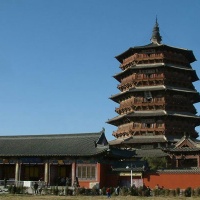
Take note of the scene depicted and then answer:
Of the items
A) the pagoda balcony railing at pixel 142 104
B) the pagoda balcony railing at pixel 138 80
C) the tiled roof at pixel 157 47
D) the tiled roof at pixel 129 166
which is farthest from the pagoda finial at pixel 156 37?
the tiled roof at pixel 129 166

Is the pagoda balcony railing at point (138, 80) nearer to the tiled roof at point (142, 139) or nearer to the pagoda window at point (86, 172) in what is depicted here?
the tiled roof at point (142, 139)

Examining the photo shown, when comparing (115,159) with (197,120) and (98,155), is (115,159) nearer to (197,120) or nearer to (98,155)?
(98,155)

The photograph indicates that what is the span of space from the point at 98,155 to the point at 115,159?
16.0 ft

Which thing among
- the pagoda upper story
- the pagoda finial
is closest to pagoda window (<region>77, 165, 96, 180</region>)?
the pagoda upper story

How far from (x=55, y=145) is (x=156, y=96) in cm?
1705

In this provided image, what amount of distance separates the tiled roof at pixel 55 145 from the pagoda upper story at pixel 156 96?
9.78 m

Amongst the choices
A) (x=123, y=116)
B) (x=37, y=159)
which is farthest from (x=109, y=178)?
(x=123, y=116)

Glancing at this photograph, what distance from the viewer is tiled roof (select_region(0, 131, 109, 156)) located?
40.8 meters

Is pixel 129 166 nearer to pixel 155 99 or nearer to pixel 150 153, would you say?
pixel 150 153

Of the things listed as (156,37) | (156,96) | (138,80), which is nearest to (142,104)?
(156,96)

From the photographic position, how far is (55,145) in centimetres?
4338

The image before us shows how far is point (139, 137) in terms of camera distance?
5244cm

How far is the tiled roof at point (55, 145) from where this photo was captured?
4081 cm

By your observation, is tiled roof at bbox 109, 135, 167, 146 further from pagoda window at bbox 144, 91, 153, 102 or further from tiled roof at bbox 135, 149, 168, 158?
pagoda window at bbox 144, 91, 153, 102
